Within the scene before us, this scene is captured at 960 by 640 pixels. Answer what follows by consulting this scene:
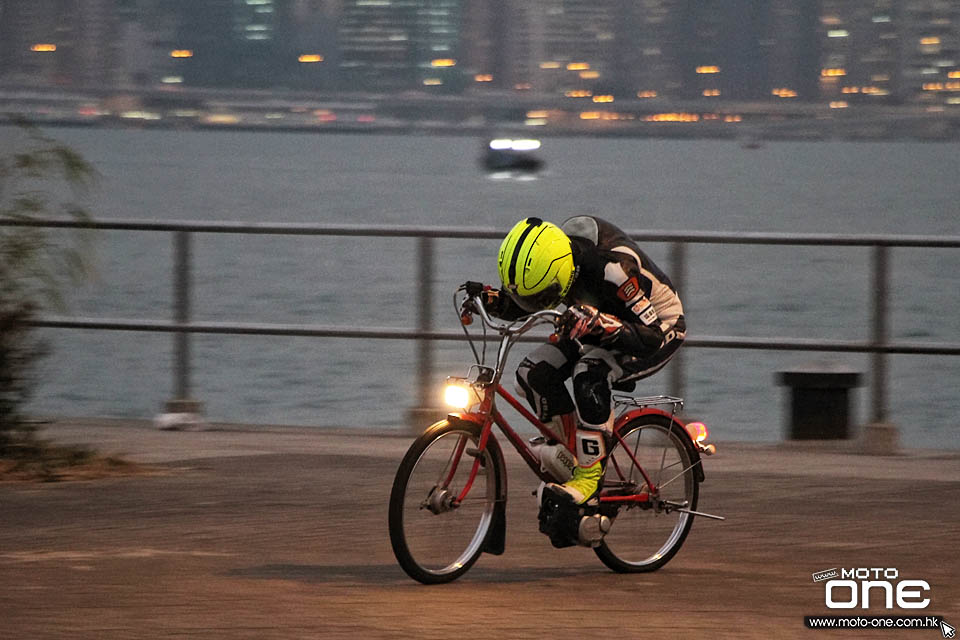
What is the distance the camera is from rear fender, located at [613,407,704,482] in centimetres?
754

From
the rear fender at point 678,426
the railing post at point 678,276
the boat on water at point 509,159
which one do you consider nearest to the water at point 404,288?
the railing post at point 678,276

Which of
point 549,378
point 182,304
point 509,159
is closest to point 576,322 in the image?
point 549,378

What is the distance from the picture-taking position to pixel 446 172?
166 metres

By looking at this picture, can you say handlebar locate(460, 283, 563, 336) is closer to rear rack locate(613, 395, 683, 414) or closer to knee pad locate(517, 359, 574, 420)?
knee pad locate(517, 359, 574, 420)

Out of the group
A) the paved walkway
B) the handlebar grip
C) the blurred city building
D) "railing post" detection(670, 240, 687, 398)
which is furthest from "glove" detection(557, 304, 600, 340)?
the blurred city building

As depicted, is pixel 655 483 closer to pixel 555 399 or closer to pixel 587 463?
pixel 587 463

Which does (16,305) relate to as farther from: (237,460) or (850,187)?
(850,187)

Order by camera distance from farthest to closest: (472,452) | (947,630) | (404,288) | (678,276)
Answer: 1. (404,288)
2. (678,276)
3. (472,452)
4. (947,630)

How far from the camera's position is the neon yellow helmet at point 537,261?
23.2 feet

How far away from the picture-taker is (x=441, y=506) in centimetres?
706

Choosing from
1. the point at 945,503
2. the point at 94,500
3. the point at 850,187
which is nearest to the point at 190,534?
the point at 94,500

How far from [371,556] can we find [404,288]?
Result: 4592 centimetres

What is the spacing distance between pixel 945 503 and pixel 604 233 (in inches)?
117

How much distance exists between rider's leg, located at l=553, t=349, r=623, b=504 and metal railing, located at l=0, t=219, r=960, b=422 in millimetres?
3730
